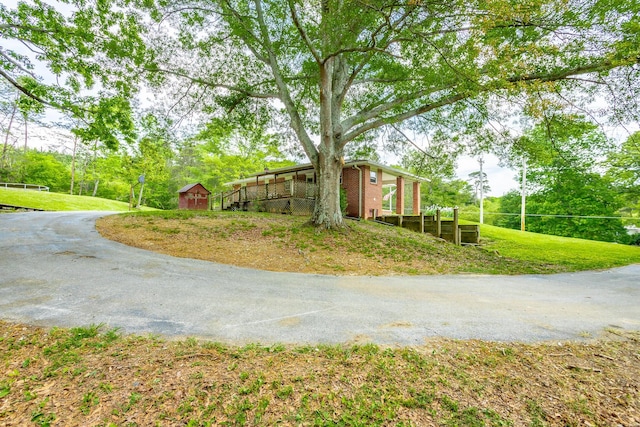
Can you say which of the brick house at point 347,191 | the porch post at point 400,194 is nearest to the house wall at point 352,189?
the brick house at point 347,191

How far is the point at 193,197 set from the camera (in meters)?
22.6

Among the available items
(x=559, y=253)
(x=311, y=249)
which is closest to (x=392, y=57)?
(x=311, y=249)

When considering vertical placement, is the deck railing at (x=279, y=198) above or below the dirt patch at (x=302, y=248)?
above

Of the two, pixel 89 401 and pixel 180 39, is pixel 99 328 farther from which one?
pixel 180 39

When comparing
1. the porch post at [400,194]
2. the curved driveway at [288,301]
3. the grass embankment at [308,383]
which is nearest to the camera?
the grass embankment at [308,383]

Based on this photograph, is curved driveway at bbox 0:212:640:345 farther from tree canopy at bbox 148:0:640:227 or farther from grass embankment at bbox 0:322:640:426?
tree canopy at bbox 148:0:640:227

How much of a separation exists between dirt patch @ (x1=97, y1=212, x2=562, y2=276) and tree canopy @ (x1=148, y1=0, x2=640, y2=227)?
177 cm

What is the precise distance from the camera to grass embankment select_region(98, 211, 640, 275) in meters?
7.41

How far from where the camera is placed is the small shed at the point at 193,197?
22.4 meters

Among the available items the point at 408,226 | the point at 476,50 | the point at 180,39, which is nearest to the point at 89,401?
the point at 476,50

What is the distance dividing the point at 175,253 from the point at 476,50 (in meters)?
9.06

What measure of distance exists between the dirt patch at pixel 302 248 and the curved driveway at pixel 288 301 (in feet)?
2.70

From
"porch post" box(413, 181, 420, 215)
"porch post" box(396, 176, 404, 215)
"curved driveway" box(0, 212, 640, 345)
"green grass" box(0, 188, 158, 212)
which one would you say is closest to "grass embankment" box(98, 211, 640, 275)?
"curved driveway" box(0, 212, 640, 345)

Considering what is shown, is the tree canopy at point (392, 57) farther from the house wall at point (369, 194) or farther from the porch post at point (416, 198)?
the porch post at point (416, 198)
